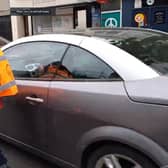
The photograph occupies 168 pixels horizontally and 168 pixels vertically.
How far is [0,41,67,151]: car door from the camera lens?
293 cm

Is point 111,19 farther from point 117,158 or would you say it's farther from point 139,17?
point 117,158

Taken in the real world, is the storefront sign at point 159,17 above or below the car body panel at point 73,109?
above

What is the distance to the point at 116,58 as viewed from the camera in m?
2.51

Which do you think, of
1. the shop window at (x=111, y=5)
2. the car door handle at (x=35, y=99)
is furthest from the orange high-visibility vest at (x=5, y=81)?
the shop window at (x=111, y=5)

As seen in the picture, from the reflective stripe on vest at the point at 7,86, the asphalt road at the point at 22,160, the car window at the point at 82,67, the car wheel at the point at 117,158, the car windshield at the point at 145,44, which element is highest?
the car windshield at the point at 145,44

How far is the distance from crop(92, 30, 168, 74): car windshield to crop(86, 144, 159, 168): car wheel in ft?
2.08

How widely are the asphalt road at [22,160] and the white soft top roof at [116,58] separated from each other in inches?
53.4

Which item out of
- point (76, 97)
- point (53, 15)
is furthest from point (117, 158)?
point (53, 15)

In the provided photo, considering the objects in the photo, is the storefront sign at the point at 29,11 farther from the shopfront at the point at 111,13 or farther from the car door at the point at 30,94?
the car door at the point at 30,94

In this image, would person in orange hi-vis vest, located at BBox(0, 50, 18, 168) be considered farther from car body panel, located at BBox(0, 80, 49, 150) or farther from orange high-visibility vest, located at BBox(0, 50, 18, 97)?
car body panel, located at BBox(0, 80, 49, 150)

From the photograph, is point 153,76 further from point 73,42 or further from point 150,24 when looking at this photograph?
point 150,24

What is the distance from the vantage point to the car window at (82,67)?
255cm

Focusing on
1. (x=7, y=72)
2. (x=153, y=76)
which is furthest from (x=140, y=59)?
(x=7, y=72)

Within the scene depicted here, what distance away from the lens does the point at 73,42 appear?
2.83m
